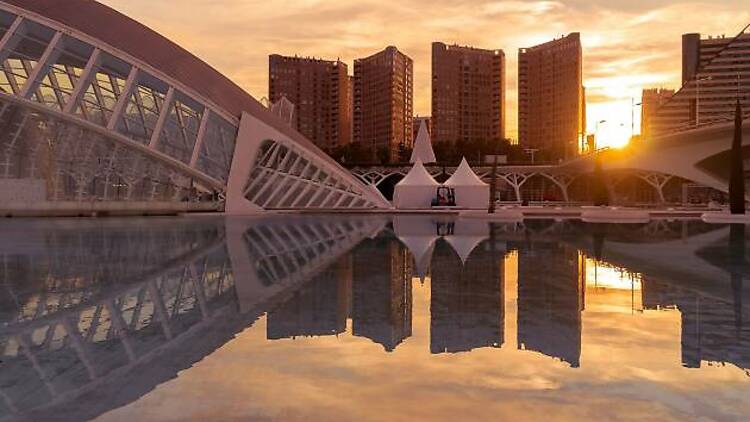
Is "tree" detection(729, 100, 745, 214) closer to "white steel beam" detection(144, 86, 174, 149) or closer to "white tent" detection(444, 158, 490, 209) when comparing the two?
"white tent" detection(444, 158, 490, 209)

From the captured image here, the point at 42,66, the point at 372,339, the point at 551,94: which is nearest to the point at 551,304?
the point at 372,339

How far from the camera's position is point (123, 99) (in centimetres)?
4259

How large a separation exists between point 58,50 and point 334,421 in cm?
4067

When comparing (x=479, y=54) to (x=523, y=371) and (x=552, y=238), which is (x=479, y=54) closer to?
(x=552, y=238)

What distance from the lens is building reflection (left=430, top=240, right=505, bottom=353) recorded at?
909 cm

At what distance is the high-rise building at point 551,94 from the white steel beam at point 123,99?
5499 inches

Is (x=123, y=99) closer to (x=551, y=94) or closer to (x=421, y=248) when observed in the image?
(x=421, y=248)

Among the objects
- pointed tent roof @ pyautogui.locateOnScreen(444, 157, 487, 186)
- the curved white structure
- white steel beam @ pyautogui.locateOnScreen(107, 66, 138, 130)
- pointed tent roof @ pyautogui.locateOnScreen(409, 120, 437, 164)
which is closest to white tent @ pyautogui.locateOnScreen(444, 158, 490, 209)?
pointed tent roof @ pyautogui.locateOnScreen(444, 157, 487, 186)

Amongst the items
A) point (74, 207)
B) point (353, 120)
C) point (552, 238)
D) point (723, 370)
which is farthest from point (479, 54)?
point (723, 370)

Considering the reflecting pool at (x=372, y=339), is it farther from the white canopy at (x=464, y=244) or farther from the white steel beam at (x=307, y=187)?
the white steel beam at (x=307, y=187)

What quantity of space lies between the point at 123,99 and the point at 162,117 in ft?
8.37

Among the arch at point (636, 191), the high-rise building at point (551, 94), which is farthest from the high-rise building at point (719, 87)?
the high-rise building at point (551, 94)

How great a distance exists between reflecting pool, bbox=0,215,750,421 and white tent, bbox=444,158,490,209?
158 ft

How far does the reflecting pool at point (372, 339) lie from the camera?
6340 mm
